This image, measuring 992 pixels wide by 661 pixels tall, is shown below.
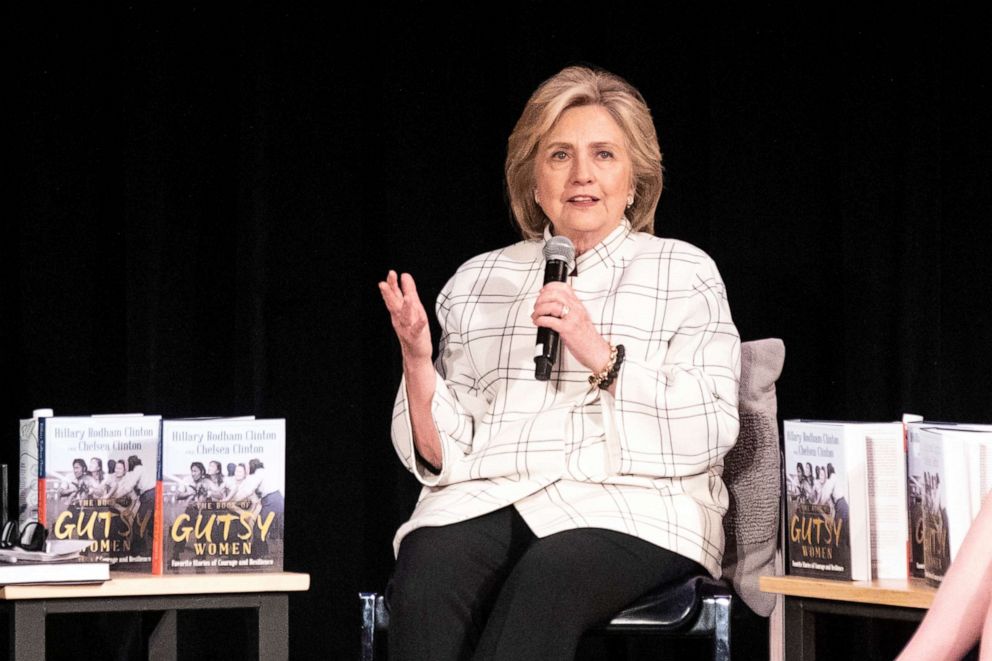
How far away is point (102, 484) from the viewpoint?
225 centimetres

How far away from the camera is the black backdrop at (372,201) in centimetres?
288

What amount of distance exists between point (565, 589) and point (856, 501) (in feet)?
1.72

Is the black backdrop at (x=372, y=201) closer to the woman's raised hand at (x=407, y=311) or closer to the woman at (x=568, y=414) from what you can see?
the woman at (x=568, y=414)

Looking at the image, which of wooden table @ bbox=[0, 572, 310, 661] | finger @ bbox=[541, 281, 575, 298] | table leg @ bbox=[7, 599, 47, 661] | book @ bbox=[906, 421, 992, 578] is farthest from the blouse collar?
table leg @ bbox=[7, 599, 47, 661]

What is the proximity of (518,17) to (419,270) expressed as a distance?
0.65 m

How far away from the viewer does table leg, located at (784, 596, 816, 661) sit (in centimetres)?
212

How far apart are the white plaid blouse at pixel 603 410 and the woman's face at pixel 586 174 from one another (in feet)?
0.19

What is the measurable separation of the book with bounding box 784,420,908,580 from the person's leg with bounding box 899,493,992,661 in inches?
13.5

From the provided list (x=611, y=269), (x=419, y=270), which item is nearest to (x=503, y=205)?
(x=419, y=270)

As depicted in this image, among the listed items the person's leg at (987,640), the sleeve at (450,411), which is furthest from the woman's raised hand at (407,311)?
the person's leg at (987,640)

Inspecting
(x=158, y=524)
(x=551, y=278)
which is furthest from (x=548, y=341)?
(x=158, y=524)

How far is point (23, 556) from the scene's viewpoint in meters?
2.13

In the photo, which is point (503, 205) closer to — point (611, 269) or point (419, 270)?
point (419, 270)

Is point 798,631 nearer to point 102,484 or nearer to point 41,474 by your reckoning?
point 102,484
